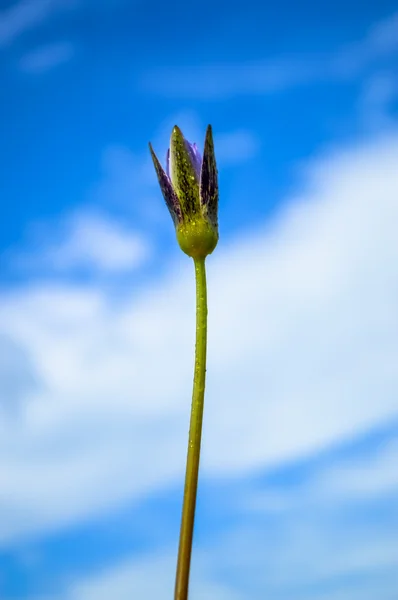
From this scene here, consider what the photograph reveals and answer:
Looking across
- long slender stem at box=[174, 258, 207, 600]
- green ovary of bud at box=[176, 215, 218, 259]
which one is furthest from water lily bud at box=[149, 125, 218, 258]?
long slender stem at box=[174, 258, 207, 600]

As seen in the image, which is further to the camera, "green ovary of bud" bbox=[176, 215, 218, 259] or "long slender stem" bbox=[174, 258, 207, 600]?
"green ovary of bud" bbox=[176, 215, 218, 259]

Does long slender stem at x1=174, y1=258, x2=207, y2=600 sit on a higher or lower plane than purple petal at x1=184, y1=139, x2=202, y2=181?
lower

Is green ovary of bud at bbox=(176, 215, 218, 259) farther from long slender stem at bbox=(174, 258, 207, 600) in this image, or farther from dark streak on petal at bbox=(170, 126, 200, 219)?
long slender stem at bbox=(174, 258, 207, 600)

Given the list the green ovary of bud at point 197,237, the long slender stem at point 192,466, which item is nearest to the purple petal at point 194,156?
the green ovary of bud at point 197,237

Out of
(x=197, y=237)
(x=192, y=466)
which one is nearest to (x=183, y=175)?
(x=197, y=237)

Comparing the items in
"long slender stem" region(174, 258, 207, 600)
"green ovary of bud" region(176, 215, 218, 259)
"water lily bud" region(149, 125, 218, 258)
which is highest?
"water lily bud" region(149, 125, 218, 258)

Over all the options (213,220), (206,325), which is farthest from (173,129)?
(206,325)
